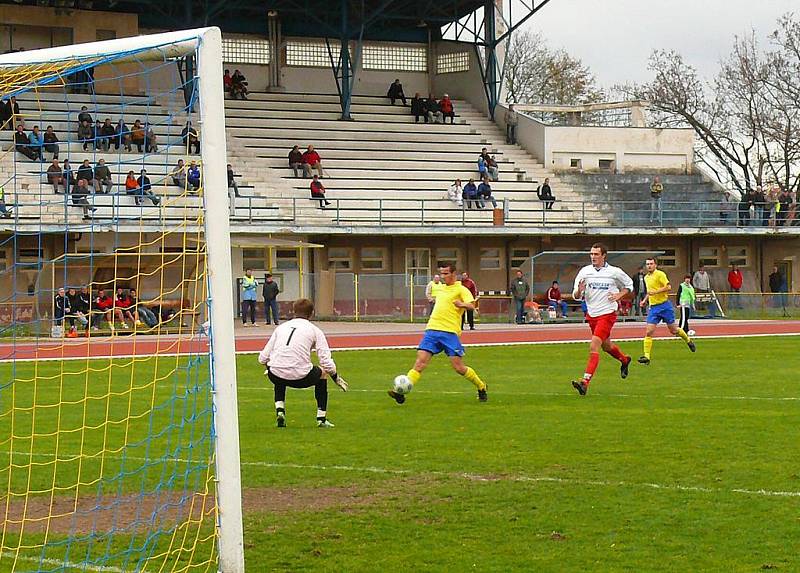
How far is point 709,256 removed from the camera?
52.3 meters

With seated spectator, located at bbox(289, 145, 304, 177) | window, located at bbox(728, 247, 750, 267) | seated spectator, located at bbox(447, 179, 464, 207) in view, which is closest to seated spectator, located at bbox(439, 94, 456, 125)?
seated spectator, located at bbox(447, 179, 464, 207)

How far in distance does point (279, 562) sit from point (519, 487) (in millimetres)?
2963

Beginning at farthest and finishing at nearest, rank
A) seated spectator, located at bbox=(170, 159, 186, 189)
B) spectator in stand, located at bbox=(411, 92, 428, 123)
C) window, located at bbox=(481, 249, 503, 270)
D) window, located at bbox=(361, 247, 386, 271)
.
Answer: spectator in stand, located at bbox=(411, 92, 428, 123)
window, located at bbox=(481, 249, 503, 270)
window, located at bbox=(361, 247, 386, 271)
seated spectator, located at bbox=(170, 159, 186, 189)

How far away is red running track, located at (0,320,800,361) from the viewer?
28578 mm

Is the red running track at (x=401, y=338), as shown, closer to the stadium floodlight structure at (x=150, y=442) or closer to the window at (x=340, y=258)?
the window at (x=340, y=258)

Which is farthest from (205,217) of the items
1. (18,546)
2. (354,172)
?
(354,172)

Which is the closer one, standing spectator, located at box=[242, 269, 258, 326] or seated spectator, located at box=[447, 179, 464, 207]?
standing spectator, located at box=[242, 269, 258, 326]

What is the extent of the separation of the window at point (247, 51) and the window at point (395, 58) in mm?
4582

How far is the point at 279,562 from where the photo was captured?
323 inches

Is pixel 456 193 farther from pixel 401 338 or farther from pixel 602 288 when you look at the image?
pixel 602 288

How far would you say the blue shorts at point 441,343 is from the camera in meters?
17.0

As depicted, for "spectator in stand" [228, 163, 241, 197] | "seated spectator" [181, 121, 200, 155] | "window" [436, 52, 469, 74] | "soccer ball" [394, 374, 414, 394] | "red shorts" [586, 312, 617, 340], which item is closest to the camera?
"seated spectator" [181, 121, 200, 155]

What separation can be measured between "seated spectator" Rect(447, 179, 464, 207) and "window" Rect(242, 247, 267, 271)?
7.78m

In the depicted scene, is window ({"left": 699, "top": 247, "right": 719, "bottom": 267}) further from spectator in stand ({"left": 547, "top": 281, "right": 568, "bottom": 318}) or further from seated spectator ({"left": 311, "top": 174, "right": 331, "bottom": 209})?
seated spectator ({"left": 311, "top": 174, "right": 331, "bottom": 209})
